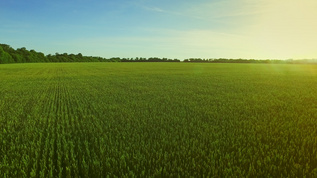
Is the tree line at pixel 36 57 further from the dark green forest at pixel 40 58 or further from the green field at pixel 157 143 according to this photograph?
the green field at pixel 157 143

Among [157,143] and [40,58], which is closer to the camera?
[157,143]

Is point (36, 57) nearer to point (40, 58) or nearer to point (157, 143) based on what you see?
point (40, 58)

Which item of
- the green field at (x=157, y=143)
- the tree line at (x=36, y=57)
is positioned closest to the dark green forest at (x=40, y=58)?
the tree line at (x=36, y=57)

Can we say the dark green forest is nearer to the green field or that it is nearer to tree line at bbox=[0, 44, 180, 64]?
tree line at bbox=[0, 44, 180, 64]

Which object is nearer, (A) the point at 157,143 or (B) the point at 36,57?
(A) the point at 157,143

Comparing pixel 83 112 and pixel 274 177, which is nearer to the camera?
pixel 274 177

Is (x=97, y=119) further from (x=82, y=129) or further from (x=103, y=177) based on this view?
(x=103, y=177)

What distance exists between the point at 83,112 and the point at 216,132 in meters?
5.89

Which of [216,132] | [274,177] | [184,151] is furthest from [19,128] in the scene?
[274,177]

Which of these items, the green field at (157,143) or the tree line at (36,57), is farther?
the tree line at (36,57)

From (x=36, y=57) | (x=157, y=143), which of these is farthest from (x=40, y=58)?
(x=157, y=143)

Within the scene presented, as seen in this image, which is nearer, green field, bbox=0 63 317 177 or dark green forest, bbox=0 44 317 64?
green field, bbox=0 63 317 177

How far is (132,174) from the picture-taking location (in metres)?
4.20

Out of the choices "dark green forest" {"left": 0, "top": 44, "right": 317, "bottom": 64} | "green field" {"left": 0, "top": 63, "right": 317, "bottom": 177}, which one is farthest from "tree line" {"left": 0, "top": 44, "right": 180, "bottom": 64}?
"green field" {"left": 0, "top": 63, "right": 317, "bottom": 177}
